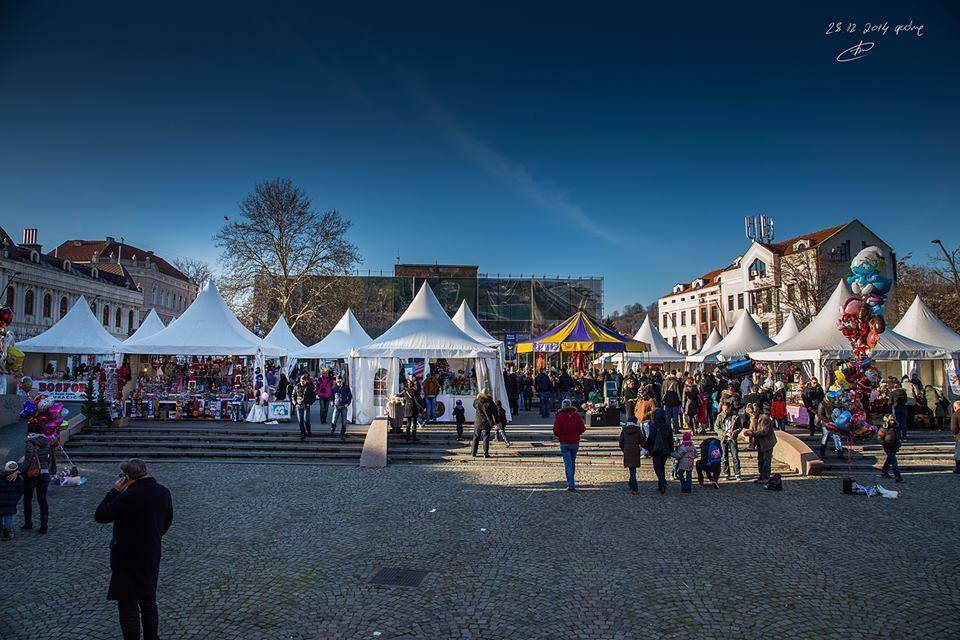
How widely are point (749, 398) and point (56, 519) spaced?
45.6 ft

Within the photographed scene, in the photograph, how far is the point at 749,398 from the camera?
1348cm

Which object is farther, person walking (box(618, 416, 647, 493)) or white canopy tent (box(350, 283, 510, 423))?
white canopy tent (box(350, 283, 510, 423))

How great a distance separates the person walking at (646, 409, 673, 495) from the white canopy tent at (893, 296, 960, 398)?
14874 mm

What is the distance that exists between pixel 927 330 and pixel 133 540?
26.1 metres

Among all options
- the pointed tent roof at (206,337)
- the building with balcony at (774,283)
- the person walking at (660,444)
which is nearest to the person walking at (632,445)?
the person walking at (660,444)

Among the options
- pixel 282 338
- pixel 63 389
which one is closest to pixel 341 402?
pixel 63 389

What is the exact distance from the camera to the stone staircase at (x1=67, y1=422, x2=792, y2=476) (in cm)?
1373

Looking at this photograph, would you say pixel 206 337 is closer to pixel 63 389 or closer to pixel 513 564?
pixel 63 389

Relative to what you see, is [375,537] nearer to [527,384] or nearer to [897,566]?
[897,566]

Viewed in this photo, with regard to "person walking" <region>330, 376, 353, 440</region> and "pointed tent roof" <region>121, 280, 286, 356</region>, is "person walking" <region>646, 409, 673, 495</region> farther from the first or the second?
"pointed tent roof" <region>121, 280, 286, 356</region>

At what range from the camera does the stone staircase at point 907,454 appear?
1322 centimetres

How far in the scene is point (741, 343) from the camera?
2642cm

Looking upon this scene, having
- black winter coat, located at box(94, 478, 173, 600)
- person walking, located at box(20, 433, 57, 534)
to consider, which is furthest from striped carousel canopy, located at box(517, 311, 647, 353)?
black winter coat, located at box(94, 478, 173, 600)

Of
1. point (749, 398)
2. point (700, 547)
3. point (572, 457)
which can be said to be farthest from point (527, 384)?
point (700, 547)
